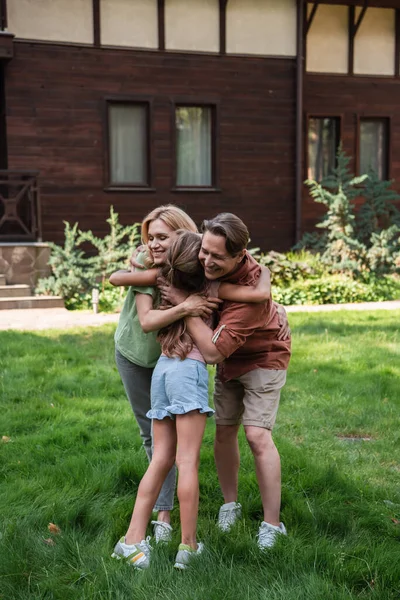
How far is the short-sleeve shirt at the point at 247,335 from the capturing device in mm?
3119

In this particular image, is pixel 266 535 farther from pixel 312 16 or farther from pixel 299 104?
pixel 312 16

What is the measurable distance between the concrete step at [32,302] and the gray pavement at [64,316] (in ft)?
0.50

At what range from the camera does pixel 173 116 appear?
1467cm

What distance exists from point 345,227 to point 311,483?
31.5ft

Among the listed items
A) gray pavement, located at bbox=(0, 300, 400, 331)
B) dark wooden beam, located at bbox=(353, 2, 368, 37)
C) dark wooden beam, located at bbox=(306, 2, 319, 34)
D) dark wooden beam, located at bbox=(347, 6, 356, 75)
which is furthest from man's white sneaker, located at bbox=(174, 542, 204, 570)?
dark wooden beam, located at bbox=(353, 2, 368, 37)

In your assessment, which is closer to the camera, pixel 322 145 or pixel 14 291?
pixel 14 291

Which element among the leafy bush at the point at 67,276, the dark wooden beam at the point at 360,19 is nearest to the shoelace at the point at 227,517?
the leafy bush at the point at 67,276

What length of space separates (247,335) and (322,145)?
13991 millimetres

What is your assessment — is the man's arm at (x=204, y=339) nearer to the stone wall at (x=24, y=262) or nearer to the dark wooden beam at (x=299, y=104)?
the stone wall at (x=24, y=262)

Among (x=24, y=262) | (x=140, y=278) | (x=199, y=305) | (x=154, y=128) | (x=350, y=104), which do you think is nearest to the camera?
(x=199, y=305)

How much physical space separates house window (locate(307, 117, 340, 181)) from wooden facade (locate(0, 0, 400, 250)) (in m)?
0.27

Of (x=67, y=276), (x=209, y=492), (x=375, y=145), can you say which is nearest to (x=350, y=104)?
(x=375, y=145)

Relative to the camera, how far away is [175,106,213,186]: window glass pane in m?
15.0

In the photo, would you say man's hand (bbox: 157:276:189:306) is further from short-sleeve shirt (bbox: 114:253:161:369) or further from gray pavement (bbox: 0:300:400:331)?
gray pavement (bbox: 0:300:400:331)
